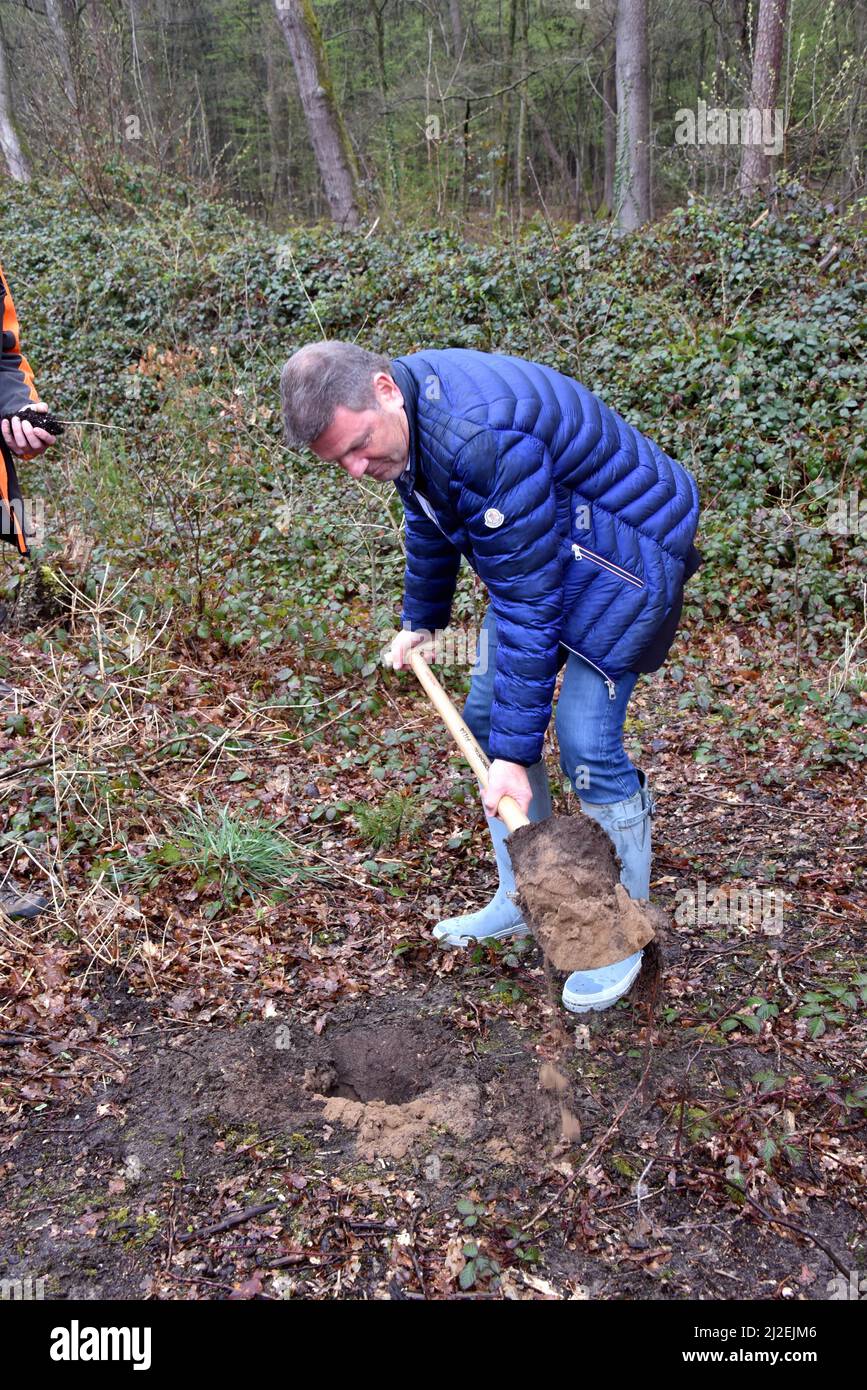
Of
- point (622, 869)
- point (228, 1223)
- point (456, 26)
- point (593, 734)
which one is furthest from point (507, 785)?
point (456, 26)

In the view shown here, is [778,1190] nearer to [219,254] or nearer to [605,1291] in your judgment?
[605,1291]

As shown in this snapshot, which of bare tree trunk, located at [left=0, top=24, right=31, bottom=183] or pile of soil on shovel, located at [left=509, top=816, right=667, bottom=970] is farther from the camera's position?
bare tree trunk, located at [left=0, top=24, right=31, bottom=183]

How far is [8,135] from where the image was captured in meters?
15.6

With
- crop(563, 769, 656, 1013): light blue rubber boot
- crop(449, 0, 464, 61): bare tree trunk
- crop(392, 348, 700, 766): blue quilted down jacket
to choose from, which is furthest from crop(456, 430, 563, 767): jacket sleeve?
crop(449, 0, 464, 61): bare tree trunk

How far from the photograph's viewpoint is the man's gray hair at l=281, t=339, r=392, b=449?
2.27m

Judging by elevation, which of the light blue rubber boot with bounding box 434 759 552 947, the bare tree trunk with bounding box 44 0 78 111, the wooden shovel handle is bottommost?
the light blue rubber boot with bounding box 434 759 552 947

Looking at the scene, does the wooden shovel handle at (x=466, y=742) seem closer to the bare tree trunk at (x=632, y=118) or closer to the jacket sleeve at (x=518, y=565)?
the jacket sleeve at (x=518, y=565)

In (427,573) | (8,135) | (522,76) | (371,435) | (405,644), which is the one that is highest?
(522,76)

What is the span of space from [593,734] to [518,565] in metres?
0.60

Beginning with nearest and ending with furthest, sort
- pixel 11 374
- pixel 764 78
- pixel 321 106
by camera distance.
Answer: pixel 11 374, pixel 764 78, pixel 321 106

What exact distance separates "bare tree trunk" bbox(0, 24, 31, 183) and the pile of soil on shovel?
1697 cm

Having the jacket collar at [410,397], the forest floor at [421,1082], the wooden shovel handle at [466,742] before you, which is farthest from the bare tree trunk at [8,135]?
the jacket collar at [410,397]

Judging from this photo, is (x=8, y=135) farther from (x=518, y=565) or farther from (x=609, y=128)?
(x=518, y=565)

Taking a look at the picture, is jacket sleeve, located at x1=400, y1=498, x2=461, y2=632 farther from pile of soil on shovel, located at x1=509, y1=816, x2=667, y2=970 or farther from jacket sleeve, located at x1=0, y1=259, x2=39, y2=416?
jacket sleeve, located at x1=0, y1=259, x2=39, y2=416
